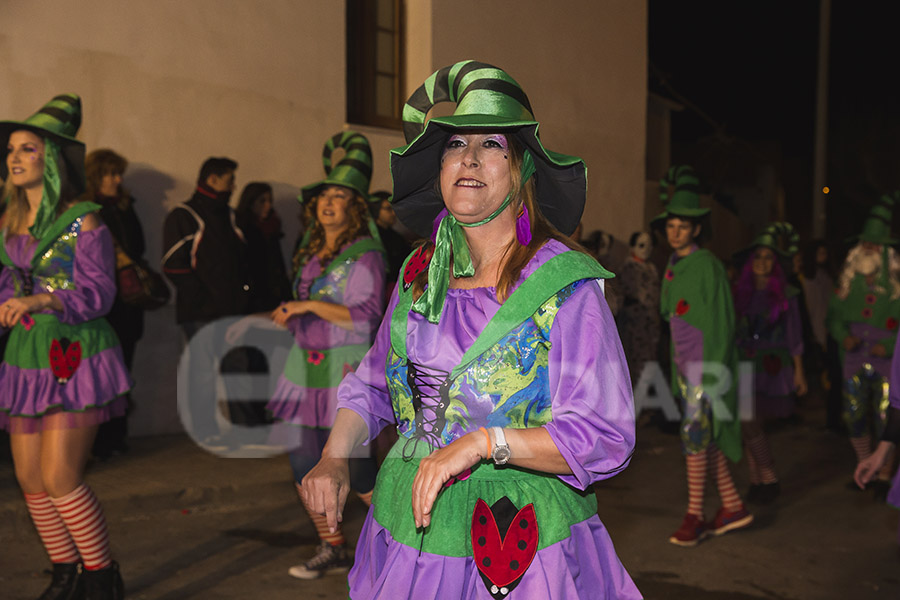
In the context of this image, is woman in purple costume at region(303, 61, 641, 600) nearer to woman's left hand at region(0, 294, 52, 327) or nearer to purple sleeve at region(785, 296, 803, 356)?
woman's left hand at region(0, 294, 52, 327)

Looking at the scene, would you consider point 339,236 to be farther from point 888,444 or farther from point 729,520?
point 729,520

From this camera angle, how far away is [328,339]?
4.74m

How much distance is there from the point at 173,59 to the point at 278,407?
15.0 ft

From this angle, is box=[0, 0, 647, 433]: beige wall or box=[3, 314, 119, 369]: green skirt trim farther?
box=[0, 0, 647, 433]: beige wall

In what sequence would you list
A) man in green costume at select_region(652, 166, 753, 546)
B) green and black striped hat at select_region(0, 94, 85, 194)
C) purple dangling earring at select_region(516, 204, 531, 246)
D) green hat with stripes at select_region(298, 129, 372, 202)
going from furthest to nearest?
man in green costume at select_region(652, 166, 753, 546) < green hat with stripes at select_region(298, 129, 372, 202) < green and black striped hat at select_region(0, 94, 85, 194) < purple dangling earring at select_region(516, 204, 531, 246)

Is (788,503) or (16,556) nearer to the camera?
(16,556)

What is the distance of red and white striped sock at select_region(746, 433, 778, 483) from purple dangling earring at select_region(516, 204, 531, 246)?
4971 millimetres

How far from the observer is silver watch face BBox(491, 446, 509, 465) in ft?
6.54

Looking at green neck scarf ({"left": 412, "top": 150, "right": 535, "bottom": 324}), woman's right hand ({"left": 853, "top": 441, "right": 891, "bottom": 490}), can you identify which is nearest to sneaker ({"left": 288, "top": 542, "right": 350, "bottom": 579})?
woman's right hand ({"left": 853, "top": 441, "right": 891, "bottom": 490})

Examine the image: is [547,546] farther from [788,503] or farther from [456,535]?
[788,503]

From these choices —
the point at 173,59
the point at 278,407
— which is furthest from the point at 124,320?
the point at 278,407

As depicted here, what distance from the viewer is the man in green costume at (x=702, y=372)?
5.82m

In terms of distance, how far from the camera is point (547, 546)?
216cm

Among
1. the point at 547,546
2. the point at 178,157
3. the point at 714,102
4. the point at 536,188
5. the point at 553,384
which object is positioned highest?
the point at 714,102
